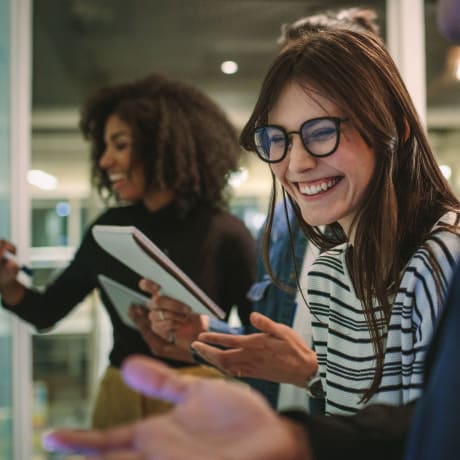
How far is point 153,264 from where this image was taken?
3.12ft

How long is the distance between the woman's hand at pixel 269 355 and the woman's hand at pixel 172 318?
29cm

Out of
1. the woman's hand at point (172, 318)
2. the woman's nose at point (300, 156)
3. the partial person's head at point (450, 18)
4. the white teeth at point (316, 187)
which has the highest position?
the partial person's head at point (450, 18)

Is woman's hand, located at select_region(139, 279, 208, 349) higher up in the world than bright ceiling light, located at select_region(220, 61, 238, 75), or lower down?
lower down

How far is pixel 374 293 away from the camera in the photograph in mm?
624

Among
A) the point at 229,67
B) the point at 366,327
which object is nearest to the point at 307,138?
the point at 366,327

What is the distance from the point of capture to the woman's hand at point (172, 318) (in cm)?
113

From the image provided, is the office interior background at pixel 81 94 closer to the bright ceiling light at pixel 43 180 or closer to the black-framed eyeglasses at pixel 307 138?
the bright ceiling light at pixel 43 180

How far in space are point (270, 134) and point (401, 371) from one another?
12.9 inches

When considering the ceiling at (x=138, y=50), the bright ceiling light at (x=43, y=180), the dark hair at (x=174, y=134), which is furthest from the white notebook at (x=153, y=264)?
the bright ceiling light at (x=43, y=180)

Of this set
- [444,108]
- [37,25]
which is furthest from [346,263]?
[37,25]

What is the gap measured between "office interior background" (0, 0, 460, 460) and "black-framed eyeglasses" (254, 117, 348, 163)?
201 millimetres

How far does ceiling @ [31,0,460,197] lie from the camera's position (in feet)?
7.52

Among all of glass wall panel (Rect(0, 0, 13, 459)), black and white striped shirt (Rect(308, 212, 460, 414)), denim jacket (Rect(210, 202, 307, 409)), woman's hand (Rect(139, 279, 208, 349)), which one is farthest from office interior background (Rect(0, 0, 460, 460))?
woman's hand (Rect(139, 279, 208, 349))

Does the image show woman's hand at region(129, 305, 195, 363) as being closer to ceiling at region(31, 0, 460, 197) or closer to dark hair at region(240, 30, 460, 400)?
dark hair at region(240, 30, 460, 400)
